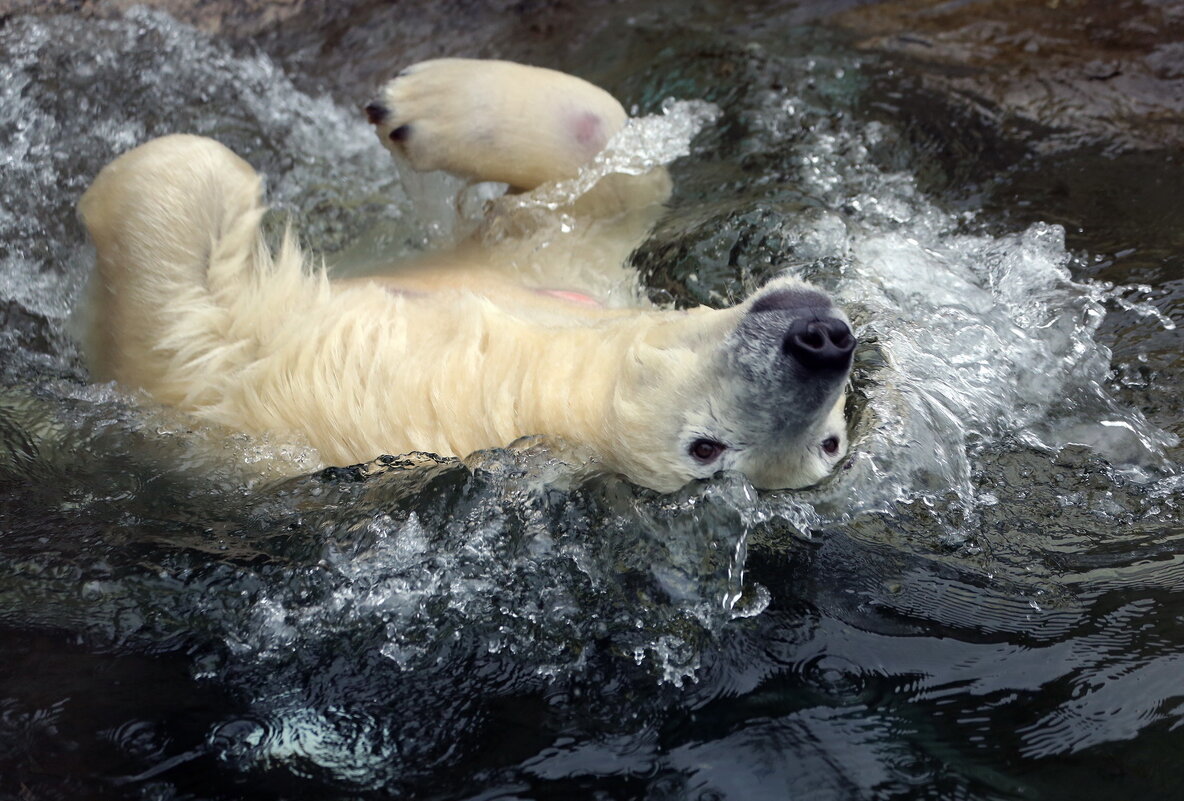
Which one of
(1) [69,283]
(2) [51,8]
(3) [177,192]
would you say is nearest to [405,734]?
(3) [177,192]

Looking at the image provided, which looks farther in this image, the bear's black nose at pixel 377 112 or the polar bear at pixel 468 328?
the bear's black nose at pixel 377 112

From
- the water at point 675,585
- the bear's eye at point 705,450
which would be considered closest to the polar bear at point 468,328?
the bear's eye at point 705,450

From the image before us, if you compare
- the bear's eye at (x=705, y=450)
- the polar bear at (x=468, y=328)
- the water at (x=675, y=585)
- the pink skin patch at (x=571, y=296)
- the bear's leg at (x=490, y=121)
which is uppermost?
the bear's leg at (x=490, y=121)

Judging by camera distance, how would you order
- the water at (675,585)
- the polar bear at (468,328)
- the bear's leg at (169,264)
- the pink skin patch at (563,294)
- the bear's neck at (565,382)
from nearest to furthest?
the water at (675,585) < the polar bear at (468,328) < the bear's neck at (565,382) < the bear's leg at (169,264) < the pink skin patch at (563,294)

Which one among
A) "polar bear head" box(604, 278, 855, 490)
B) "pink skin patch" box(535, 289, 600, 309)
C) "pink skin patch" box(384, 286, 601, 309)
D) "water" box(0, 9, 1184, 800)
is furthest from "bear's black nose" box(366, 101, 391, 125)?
"polar bear head" box(604, 278, 855, 490)

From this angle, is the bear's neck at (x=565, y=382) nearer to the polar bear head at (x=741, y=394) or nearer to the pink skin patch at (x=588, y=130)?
the polar bear head at (x=741, y=394)

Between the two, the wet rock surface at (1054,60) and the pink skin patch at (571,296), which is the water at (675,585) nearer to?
the pink skin patch at (571,296)

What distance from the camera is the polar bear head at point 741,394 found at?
219 centimetres

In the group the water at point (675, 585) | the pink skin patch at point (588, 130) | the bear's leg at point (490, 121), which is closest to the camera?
the water at point (675, 585)

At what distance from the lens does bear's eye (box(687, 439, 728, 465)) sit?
2344 mm

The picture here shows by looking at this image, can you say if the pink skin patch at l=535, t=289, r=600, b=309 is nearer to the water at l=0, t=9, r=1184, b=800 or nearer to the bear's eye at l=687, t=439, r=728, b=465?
the water at l=0, t=9, r=1184, b=800

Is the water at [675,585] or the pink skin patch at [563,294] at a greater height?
the pink skin patch at [563,294]

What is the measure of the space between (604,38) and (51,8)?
2.51 metres

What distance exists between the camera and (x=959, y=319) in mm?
3307
